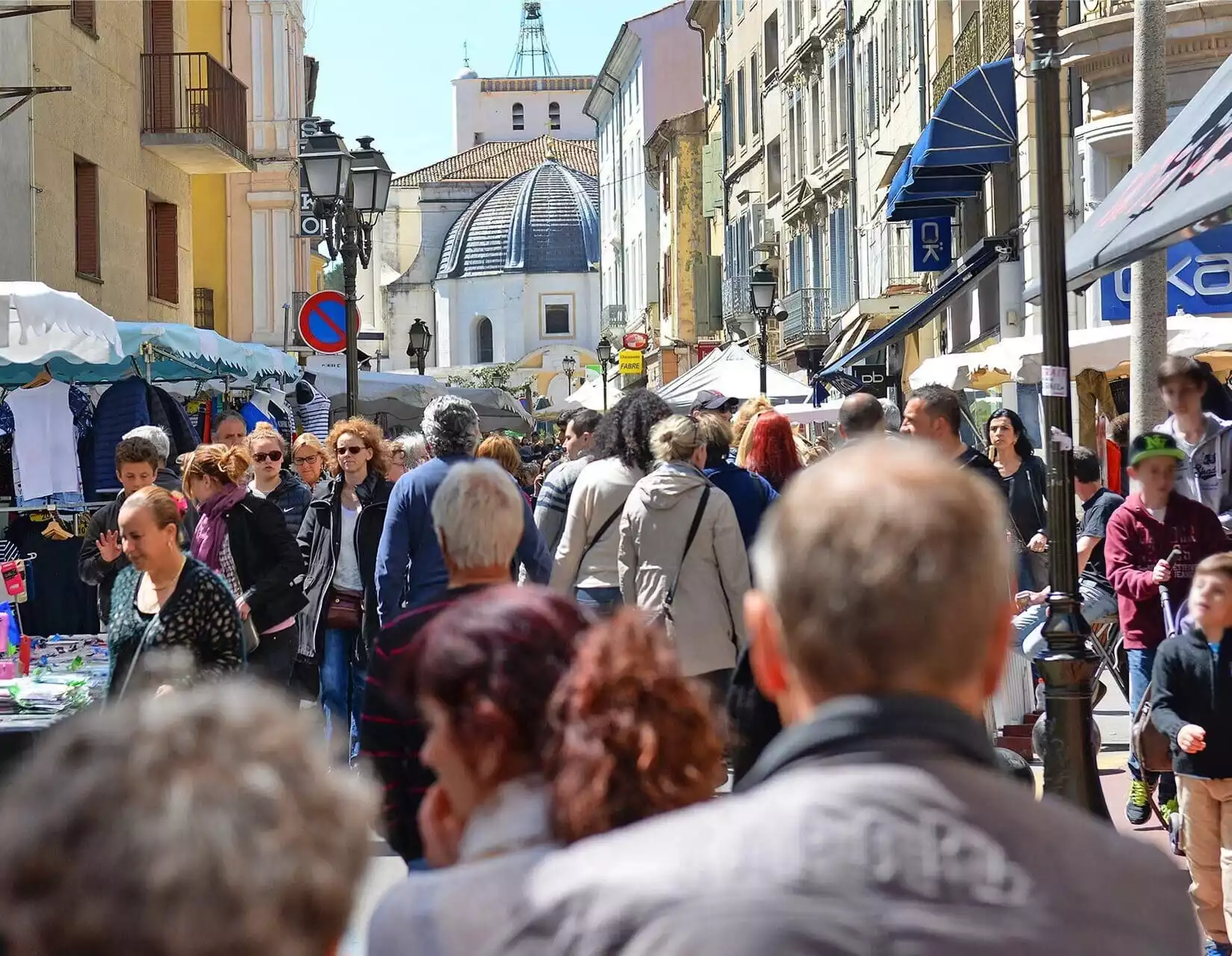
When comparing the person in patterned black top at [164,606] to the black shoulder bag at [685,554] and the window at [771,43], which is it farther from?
the window at [771,43]

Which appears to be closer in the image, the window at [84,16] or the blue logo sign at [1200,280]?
the blue logo sign at [1200,280]

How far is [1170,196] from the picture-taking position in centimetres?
706

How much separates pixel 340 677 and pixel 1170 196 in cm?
469

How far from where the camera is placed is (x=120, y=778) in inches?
54.8

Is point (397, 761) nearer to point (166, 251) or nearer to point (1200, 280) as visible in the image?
point (1200, 280)

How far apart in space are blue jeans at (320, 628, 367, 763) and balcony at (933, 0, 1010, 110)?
48.0 feet

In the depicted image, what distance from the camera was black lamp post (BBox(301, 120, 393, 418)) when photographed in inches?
586

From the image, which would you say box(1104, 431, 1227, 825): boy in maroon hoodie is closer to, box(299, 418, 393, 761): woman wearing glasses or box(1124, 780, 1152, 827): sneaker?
box(1124, 780, 1152, 827): sneaker

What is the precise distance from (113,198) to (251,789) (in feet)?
72.0

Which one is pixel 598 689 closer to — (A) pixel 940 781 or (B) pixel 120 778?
(A) pixel 940 781

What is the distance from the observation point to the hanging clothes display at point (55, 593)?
12547 mm

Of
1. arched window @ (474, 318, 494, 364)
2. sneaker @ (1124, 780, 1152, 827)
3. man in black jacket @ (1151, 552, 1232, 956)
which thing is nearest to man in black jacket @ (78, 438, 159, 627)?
sneaker @ (1124, 780, 1152, 827)

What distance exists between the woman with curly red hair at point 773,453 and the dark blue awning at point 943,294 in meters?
14.7

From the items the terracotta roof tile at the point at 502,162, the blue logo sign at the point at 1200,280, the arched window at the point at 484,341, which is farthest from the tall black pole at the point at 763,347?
the terracotta roof tile at the point at 502,162
